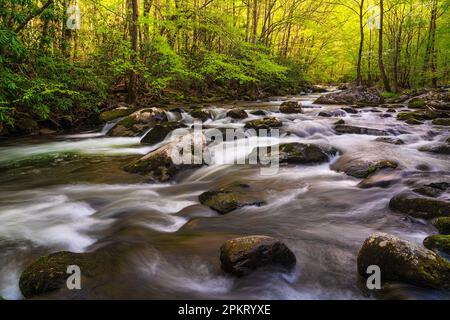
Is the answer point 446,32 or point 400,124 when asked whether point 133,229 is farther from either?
point 446,32

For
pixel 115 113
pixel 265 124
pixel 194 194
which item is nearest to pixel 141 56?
pixel 115 113

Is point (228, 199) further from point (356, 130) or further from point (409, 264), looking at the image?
point (356, 130)

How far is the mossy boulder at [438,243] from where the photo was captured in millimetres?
3521

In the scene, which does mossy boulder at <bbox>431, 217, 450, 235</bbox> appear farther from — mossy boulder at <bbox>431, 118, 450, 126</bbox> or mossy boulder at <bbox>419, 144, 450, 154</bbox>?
mossy boulder at <bbox>431, 118, 450, 126</bbox>

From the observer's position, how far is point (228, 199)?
16.5 ft

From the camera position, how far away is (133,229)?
4516 millimetres

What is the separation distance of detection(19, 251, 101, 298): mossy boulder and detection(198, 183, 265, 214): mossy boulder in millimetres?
1984

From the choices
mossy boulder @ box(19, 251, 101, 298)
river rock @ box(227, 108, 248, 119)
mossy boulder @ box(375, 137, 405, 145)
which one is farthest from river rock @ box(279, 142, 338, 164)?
river rock @ box(227, 108, 248, 119)

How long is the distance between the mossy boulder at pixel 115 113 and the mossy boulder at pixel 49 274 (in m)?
9.06

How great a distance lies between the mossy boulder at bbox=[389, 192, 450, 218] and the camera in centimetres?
422

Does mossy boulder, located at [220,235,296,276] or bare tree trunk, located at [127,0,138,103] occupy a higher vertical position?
bare tree trunk, located at [127,0,138,103]

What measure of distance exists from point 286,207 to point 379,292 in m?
2.29
